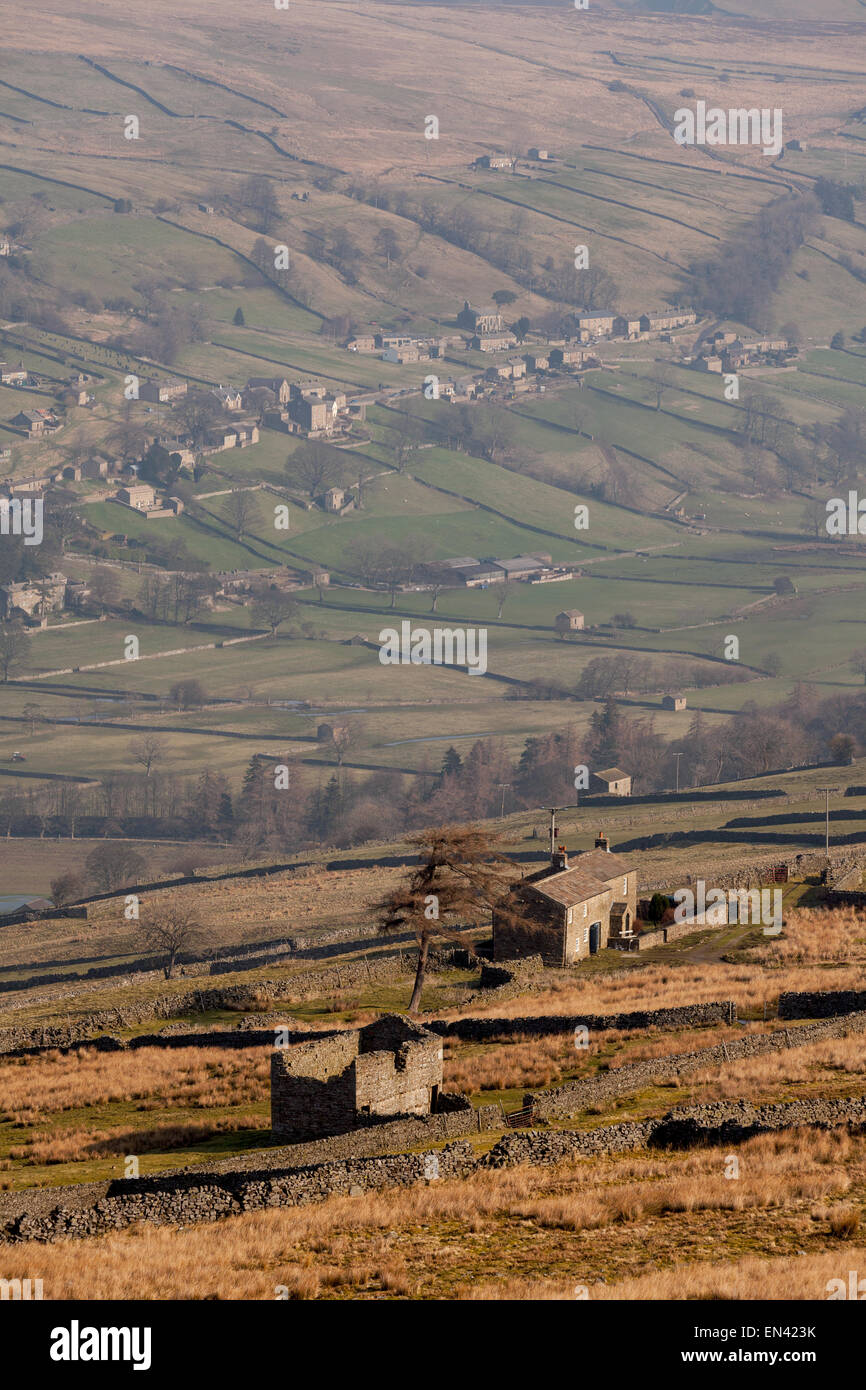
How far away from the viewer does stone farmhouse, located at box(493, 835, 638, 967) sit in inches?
2094

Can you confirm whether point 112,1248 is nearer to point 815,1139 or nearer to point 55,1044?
point 815,1139

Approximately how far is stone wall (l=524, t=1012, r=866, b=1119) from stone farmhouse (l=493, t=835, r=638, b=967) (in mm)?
15312

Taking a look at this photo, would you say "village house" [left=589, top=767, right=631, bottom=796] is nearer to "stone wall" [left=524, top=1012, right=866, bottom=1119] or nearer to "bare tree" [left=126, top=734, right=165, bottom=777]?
"bare tree" [left=126, top=734, right=165, bottom=777]

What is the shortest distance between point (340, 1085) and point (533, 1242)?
32.2ft

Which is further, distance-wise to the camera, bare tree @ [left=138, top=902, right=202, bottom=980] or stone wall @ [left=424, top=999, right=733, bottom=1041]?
bare tree @ [left=138, top=902, right=202, bottom=980]

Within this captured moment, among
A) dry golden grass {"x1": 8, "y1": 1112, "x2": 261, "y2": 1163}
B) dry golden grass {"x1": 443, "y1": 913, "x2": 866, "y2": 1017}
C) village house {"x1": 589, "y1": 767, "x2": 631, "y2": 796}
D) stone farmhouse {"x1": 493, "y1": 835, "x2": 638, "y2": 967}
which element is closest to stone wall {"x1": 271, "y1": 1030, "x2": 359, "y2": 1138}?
dry golden grass {"x1": 8, "y1": 1112, "x2": 261, "y2": 1163}

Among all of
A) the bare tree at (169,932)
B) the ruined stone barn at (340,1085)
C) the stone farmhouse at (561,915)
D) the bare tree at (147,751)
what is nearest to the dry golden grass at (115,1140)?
the ruined stone barn at (340,1085)

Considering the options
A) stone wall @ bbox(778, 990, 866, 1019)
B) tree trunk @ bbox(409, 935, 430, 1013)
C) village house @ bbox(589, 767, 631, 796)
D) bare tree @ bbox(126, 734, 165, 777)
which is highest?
stone wall @ bbox(778, 990, 866, 1019)

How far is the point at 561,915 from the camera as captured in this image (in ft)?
174

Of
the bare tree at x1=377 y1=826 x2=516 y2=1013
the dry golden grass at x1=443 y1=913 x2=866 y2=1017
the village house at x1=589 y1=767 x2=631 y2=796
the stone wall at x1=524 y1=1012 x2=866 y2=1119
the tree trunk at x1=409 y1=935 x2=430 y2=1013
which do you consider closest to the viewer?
the stone wall at x1=524 y1=1012 x2=866 y2=1119

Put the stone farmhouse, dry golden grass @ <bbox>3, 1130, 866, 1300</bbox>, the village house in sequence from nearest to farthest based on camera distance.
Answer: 1. dry golden grass @ <bbox>3, 1130, 866, 1300</bbox>
2. the stone farmhouse
3. the village house

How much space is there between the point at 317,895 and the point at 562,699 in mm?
100795

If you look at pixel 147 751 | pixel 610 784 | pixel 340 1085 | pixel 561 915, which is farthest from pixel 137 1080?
pixel 147 751

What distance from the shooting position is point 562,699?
189500 mm
